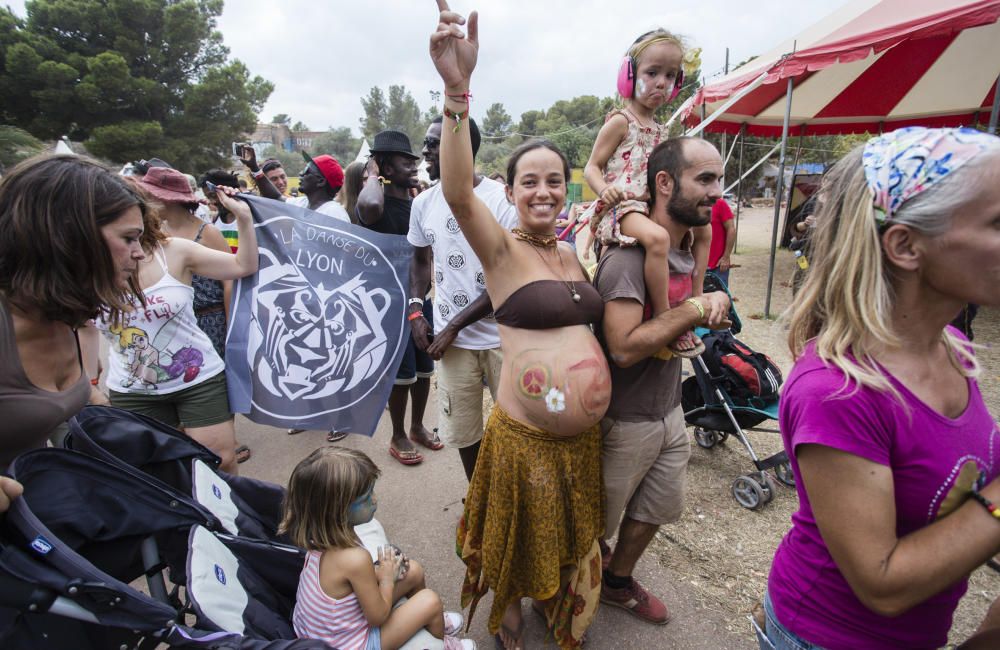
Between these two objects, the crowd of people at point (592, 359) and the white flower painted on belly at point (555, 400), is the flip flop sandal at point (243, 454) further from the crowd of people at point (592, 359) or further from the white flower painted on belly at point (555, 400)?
the white flower painted on belly at point (555, 400)

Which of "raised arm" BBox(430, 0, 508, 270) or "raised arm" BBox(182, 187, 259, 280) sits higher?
"raised arm" BBox(430, 0, 508, 270)

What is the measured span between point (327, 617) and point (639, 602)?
4.87 ft

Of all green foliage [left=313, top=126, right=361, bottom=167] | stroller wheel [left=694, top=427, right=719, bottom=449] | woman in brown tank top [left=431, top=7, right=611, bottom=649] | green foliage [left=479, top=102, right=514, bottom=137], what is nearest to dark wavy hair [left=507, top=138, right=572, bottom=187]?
woman in brown tank top [left=431, top=7, right=611, bottom=649]

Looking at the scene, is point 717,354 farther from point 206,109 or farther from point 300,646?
point 206,109

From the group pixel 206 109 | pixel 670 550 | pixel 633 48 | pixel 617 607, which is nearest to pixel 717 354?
pixel 670 550

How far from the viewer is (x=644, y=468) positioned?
214cm

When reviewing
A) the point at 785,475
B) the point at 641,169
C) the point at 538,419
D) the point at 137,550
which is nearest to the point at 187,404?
the point at 137,550

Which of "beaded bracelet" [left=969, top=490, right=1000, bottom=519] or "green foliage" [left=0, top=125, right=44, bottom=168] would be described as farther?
"green foliage" [left=0, top=125, right=44, bottom=168]

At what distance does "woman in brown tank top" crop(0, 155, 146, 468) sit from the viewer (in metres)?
1.53

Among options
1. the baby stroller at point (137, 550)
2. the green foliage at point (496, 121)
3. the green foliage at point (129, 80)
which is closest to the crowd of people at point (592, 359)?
the baby stroller at point (137, 550)

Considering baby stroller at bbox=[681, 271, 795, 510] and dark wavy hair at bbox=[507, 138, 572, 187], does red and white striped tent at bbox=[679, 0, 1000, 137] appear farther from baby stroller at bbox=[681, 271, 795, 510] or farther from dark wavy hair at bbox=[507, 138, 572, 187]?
dark wavy hair at bbox=[507, 138, 572, 187]

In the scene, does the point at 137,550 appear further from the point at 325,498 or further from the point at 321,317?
the point at 321,317

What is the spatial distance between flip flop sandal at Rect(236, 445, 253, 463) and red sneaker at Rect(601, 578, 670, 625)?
2987mm

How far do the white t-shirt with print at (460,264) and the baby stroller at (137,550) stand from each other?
4.45ft
